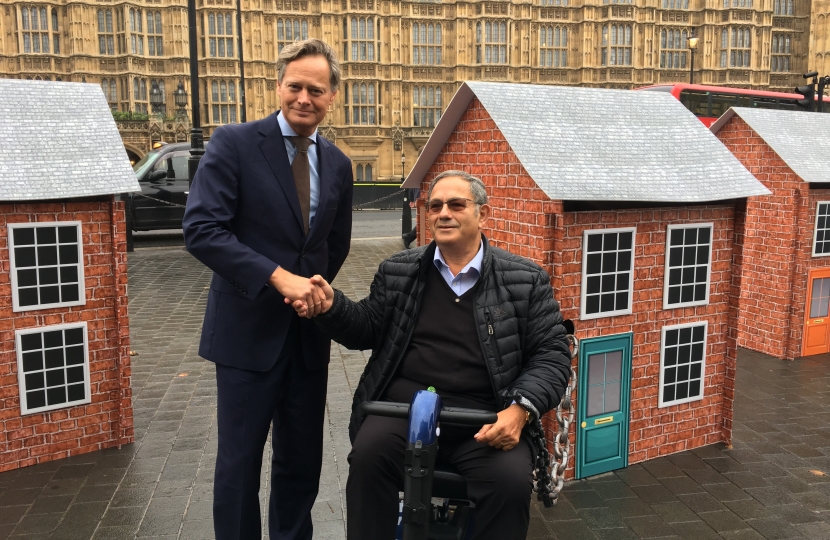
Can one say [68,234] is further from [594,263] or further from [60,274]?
[594,263]

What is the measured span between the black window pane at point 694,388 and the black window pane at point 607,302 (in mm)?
1029

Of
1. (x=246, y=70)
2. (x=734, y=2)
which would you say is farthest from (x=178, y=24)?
(x=734, y=2)

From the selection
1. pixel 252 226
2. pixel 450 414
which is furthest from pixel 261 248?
pixel 450 414

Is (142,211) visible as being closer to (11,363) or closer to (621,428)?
(11,363)

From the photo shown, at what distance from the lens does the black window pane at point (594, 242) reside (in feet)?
14.1

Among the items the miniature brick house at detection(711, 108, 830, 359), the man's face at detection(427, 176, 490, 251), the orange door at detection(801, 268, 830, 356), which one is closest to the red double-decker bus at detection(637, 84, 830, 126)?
the miniature brick house at detection(711, 108, 830, 359)

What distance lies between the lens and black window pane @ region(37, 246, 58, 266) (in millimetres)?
4348

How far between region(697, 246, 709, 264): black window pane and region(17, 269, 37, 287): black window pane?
451 cm

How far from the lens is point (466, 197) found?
9.49 feet

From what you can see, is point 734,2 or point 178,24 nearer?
point 178,24

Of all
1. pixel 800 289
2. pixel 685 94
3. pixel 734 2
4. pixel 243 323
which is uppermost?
pixel 734 2

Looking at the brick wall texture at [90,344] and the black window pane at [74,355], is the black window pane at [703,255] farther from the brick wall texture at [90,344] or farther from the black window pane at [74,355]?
the black window pane at [74,355]

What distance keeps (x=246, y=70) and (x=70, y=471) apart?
121ft

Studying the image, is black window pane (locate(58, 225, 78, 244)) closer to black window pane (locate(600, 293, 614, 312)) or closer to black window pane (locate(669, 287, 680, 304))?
black window pane (locate(600, 293, 614, 312))
